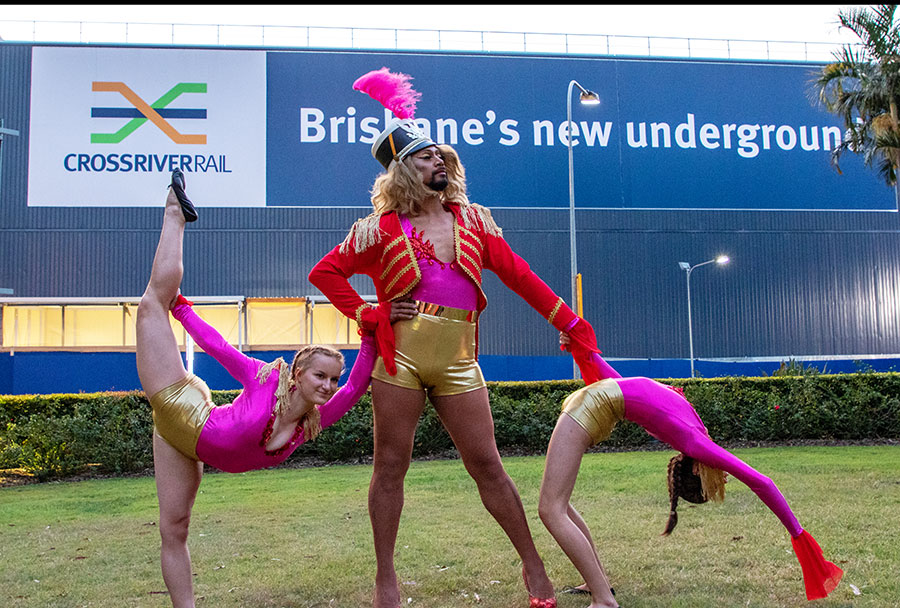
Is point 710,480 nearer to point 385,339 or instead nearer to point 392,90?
point 385,339

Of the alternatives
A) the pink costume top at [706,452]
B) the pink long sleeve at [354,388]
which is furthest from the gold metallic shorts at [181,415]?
the pink costume top at [706,452]

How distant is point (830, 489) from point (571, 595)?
432 centimetres

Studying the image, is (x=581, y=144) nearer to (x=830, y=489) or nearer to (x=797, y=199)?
(x=797, y=199)

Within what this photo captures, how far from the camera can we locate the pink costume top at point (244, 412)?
3.30m

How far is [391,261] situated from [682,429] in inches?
62.3

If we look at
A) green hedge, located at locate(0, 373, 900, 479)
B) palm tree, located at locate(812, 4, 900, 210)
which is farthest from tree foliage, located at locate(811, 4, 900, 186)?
green hedge, located at locate(0, 373, 900, 479)

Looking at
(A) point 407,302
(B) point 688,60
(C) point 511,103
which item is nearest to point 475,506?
(A) point 407,302

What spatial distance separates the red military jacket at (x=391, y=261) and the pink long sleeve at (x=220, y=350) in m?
0.54

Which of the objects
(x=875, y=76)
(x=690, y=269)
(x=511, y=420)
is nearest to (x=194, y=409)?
(x=511, y=420)

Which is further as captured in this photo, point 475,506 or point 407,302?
point 475,506

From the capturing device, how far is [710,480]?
3.71 metres

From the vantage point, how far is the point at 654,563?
4535mm

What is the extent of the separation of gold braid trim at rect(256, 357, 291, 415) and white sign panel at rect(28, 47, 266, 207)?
22493 millimetres

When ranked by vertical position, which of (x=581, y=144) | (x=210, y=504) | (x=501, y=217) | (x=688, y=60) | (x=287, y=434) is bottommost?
(x=210, y=504)
